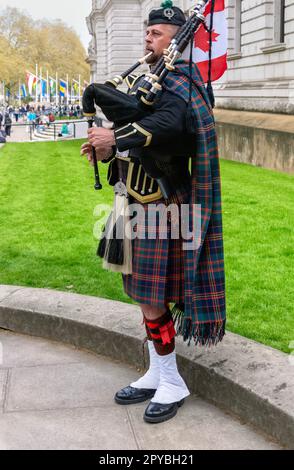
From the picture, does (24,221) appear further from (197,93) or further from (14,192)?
(197,93)

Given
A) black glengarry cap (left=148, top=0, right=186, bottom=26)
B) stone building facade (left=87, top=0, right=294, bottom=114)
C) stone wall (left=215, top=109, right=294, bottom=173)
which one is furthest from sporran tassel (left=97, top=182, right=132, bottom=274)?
stone building facade (left=87, top=0, right=294, bottom=114)

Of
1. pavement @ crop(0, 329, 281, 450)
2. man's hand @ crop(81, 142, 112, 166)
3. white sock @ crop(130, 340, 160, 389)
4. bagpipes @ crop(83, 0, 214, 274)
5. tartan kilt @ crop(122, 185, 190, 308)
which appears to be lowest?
pavement @ crop(0, 329, 281, 450)

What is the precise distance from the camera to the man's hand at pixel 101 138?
3.23 m

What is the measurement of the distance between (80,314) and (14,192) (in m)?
7.18

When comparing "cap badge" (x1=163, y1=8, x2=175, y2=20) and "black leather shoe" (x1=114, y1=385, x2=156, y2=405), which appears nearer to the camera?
"cap badge" (x1=163, y1=8, x2=175, y2=20)

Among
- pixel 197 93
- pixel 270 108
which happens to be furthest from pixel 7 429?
pixel 270 108

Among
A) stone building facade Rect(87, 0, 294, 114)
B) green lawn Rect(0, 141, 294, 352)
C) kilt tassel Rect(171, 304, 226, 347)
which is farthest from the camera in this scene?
stone building facade Rect(87, 0, 294, 114)

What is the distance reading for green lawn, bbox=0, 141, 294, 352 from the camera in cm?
Result: 468

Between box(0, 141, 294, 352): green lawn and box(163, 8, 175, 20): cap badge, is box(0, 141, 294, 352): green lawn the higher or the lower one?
the lower one

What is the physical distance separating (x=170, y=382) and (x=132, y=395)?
24 cm

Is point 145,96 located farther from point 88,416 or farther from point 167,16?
point 88,416

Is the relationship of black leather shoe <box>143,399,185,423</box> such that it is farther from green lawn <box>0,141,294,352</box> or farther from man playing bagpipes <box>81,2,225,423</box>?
green lawn <box>0,141,294,352</box>

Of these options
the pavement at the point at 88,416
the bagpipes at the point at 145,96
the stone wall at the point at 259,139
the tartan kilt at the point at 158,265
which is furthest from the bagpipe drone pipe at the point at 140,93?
the stone wall at the point at 259,139

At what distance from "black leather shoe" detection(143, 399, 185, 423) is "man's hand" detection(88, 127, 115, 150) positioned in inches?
54.2
